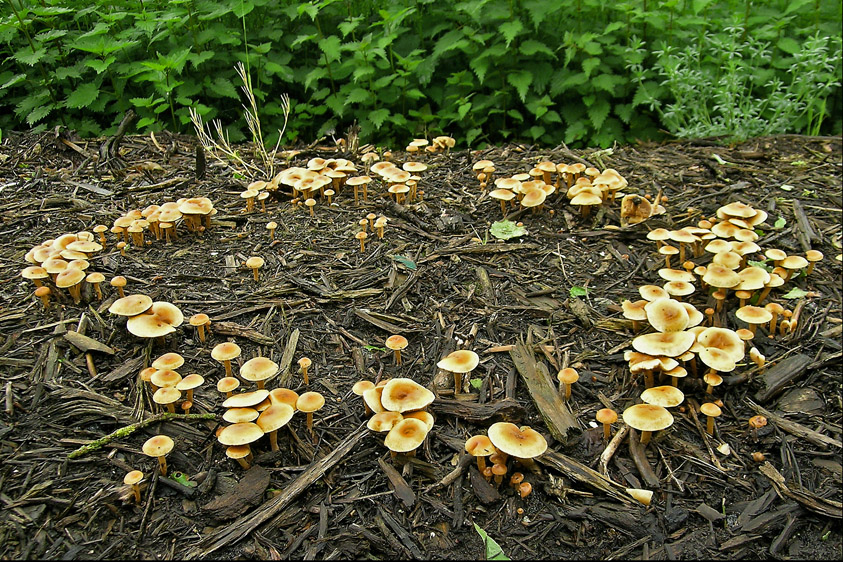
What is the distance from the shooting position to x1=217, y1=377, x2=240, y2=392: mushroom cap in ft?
12.0

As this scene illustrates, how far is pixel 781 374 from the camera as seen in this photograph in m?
4.11

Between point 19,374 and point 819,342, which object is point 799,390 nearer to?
point 819,342

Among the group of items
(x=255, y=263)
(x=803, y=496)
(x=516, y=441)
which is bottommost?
(x=803, y=496)

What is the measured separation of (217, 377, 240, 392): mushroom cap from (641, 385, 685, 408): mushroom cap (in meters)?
2.67

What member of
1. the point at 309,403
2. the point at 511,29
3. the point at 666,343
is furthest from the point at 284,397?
the point at 511,29

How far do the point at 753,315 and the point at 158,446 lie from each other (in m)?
4.24

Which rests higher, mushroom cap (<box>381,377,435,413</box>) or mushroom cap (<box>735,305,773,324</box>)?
mushroom cap (<box>381,377,435,413</box>)

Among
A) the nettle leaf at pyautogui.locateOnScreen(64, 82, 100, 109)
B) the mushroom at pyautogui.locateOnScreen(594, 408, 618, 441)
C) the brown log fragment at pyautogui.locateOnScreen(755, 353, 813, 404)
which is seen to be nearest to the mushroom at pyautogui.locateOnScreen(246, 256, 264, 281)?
the mushroom at pyautogui.locateOnScreen(594, 408, 618, 441)

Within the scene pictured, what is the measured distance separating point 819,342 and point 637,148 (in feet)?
12.7

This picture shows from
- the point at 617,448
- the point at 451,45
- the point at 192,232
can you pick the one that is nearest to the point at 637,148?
the point at 451,45

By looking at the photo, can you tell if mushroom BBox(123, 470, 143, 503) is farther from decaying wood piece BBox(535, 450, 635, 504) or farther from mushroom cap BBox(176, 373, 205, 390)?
decaying wood piece BBox(535, 450, 635, 504)

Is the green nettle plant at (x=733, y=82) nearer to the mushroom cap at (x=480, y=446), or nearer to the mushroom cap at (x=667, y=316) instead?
the mushroom cap at (x=667, y=316)

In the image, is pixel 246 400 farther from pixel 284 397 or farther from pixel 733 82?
pixel 733 82

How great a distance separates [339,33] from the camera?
27.4 ft
